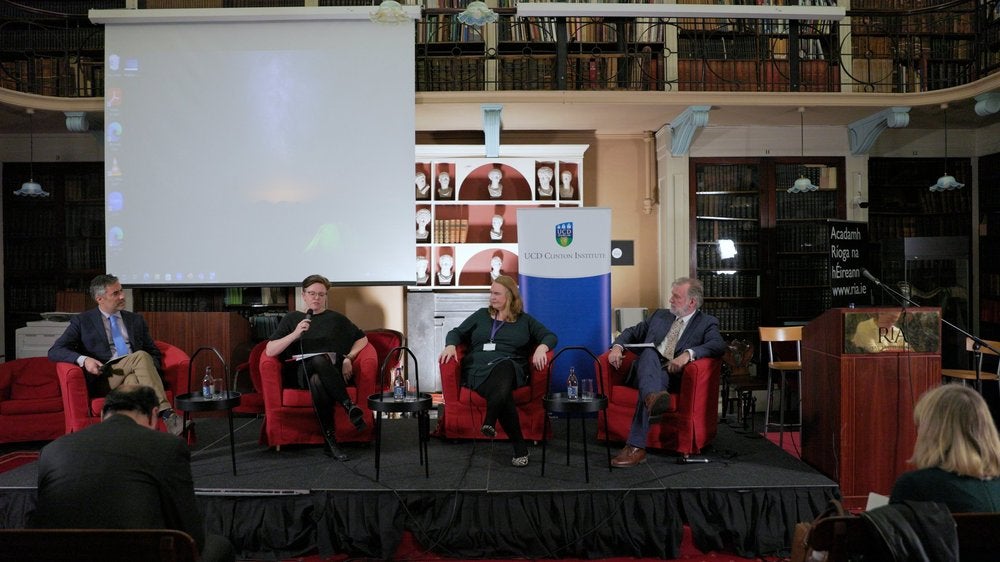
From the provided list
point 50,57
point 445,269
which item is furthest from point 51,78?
point 445,269

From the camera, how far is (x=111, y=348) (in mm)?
4809

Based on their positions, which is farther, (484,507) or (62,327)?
(62,327)

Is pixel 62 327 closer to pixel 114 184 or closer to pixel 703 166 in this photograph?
pixel 114 184

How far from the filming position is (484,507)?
3775mm

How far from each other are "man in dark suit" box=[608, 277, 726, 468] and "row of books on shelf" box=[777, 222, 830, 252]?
329 cm

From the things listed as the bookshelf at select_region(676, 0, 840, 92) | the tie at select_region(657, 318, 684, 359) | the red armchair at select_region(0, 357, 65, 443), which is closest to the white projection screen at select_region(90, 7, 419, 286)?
the red armchair at select_region(0, 357, 65, 443)

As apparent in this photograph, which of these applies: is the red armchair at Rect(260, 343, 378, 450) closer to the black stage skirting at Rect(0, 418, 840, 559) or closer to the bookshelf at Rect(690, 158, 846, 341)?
the black stage skirting at Rect(0, 418, 840, 559)

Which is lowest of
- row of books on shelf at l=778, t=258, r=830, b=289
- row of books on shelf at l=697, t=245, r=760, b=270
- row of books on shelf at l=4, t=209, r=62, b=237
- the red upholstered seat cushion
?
the red upholstered seat cushion

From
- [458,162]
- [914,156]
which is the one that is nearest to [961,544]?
[458,162]

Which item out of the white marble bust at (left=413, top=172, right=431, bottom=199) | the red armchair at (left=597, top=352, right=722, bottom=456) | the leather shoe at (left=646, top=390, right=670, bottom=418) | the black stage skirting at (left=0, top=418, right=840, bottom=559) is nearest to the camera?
the black stage skirting at (left=0, top=418, right=840, bottom=559)

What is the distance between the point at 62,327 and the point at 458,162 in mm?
3695

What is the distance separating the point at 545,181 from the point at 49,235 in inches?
194

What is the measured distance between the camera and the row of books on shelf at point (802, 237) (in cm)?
766

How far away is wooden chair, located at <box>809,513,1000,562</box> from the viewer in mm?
1837
